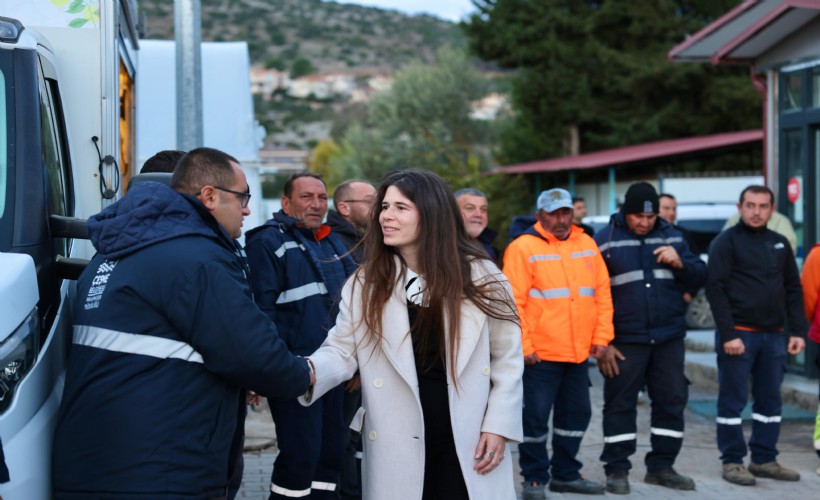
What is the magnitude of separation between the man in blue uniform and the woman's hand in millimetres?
1552

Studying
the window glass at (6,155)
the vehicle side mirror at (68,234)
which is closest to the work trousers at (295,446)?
the vehicle side mirror at (68,234)

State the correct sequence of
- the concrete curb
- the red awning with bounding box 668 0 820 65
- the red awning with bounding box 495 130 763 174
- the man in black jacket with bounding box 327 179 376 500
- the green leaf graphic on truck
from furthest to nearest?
the red awning with bounding box 495 130 763 174
the red awning with bounding box 668 0 820 65
the concrete curb
the man in black jacket with bounding box 327 179 376 500
the green leaf graphic on truck

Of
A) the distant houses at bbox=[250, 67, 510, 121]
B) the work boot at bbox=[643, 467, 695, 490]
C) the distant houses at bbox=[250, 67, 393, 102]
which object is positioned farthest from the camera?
the distant houses at bbox=[250, 67, 393, 102]

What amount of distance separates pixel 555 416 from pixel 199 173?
3971 mm

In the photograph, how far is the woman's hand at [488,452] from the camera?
12.4ft

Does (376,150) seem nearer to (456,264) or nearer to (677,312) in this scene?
(677,312)

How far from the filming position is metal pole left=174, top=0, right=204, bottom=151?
28.9ft

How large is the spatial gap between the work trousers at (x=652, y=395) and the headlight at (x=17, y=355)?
4712 mm

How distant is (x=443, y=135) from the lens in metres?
38.0

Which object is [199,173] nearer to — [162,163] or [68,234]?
[68,234]

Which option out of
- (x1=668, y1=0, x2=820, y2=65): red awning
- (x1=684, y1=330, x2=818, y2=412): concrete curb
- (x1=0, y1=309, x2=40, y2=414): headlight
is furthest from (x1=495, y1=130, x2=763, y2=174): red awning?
(x1=0, y1=309, x2=40, y2=414): headlight

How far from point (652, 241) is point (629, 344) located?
74 cm

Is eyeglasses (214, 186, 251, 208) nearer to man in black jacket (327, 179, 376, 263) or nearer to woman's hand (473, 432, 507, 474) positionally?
woman's hand (473, 432, 507, 474)

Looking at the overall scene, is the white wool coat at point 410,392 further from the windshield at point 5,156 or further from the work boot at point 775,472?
the work boot at point 775,472
